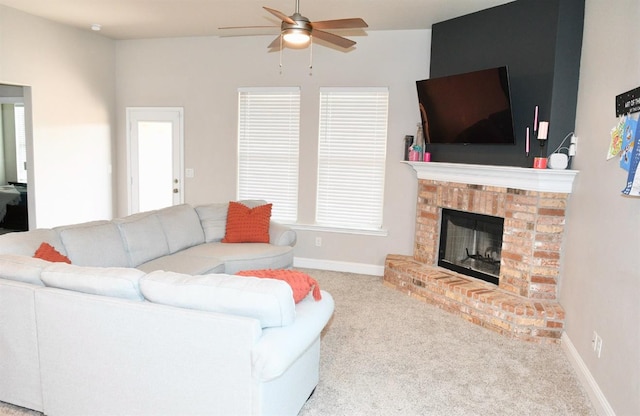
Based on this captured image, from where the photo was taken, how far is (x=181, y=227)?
466 cm

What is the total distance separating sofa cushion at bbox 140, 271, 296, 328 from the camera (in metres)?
2.14

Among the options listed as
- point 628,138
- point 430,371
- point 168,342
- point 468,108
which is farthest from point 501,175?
point 168,342

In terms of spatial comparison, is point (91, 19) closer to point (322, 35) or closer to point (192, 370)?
point (322, 35)

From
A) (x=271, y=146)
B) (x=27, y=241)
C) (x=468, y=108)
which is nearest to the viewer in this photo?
(x=27, y=241)

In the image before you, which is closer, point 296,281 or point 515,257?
point 296,281

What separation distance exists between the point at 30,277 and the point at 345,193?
12.7 feet

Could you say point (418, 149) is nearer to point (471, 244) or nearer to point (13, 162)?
point (471, 244)

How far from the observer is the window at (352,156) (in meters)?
5.61

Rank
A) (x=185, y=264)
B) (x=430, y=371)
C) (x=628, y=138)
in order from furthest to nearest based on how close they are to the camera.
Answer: (x=185, y=264)
(x=430, y=371)
(x=628, y=138)

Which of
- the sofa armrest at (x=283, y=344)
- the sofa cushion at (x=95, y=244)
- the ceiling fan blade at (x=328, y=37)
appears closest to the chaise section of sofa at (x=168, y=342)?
the sofa armrest at (x=283, y=344)

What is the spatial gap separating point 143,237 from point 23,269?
158 cm

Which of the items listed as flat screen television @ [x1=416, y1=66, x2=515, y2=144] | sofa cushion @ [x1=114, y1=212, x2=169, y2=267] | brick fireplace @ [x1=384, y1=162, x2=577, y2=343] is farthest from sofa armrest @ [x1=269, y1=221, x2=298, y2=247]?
flat screen television @ [x1=416, y1=66, x2=515, y2=144]

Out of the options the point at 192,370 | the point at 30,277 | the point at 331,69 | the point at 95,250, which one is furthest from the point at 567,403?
the point at 331,69

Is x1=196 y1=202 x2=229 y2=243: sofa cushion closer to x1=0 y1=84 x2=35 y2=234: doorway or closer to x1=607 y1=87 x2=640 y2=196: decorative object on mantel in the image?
x1=0 y1=84 x2=35 y2=234: doorway
